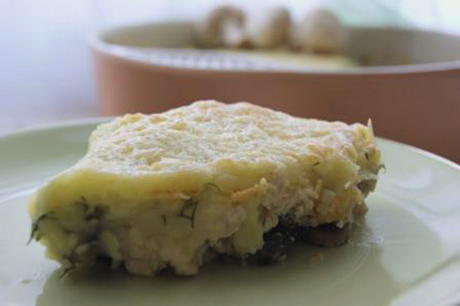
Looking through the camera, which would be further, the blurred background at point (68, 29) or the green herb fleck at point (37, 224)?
the blurred background at point (68, 29)

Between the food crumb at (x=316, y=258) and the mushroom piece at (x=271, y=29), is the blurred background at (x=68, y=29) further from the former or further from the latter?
the food crumb at (x=316, y=258)

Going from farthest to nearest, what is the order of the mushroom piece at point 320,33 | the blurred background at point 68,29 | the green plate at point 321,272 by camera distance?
the blurred background at point 68,29 < the mushroom piece at point 320,33 < the green plate at point 321,272

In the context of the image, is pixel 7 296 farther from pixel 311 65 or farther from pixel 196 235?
pixel 311 65

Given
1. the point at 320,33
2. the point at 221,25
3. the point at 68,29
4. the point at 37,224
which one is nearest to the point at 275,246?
the point at 37,224

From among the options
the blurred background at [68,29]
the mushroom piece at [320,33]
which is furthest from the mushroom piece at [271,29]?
the blurred background at [68,29]

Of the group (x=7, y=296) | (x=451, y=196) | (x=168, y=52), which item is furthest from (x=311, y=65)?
(x=7, y=296)
